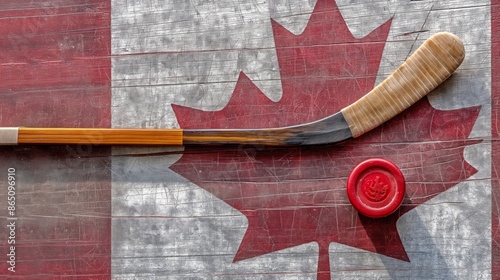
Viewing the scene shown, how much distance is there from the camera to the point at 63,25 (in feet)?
7.44

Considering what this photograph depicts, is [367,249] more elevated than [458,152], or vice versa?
[458,152]

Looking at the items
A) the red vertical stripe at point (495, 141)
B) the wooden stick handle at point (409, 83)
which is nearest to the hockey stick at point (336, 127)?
the wooden stick handle at point (409, 83)

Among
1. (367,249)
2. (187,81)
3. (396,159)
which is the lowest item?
(367,249)

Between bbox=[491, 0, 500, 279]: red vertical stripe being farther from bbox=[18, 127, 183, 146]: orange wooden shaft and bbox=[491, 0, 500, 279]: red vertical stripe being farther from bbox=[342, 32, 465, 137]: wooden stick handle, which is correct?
bbox=[18, 127, 183, 146]: orange wooden shaft

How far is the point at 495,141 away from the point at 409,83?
0.40 meters

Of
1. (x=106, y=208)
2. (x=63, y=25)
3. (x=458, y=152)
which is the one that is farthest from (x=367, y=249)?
(x=63, y=25)

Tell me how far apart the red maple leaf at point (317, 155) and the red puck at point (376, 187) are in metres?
0.12

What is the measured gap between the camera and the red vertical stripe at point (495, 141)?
2.07 meters

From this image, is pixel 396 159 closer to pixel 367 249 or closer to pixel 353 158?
pixel 353 158

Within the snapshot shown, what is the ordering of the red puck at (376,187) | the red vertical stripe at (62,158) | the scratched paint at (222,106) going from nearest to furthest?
the red puck at (376,187), the scratched paint at (222,106), the red vertical stripe at (62,158)

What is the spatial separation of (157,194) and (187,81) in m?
0.47

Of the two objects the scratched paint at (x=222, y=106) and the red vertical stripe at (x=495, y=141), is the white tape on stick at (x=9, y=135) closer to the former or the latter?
the scratched paint at (x=222, y=106)

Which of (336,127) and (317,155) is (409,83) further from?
(317,155)

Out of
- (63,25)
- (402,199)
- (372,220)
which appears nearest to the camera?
(402,199)
